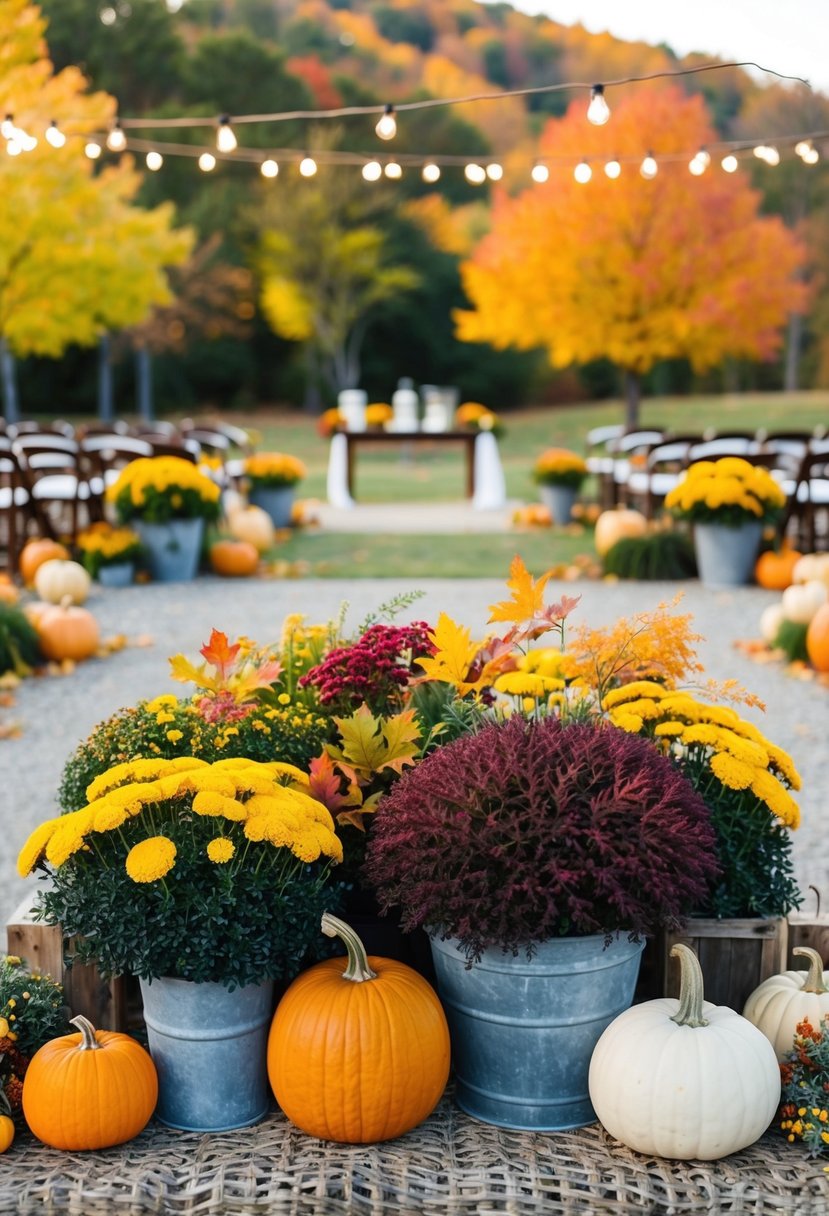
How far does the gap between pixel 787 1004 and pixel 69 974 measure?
1.51m

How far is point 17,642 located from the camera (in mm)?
7211

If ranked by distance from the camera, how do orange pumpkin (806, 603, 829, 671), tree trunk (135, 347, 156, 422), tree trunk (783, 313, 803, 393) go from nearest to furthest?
orange pumpkin (806, 603, 829, 671) → tree trunk (135, 347, 156, 422) → tree trunk (783, 313, 803, 393)

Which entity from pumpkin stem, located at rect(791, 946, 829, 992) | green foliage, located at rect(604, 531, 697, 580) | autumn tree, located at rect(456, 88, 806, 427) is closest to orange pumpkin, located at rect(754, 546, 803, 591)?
green foliage, located at rect(604, 531, 697, 580)

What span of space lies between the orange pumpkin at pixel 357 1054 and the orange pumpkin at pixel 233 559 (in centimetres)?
808

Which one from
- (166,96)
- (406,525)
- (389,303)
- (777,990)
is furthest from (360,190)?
(777,990)

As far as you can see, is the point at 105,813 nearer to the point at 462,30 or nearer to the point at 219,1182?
the point at 219,1182

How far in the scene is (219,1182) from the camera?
2385 mm

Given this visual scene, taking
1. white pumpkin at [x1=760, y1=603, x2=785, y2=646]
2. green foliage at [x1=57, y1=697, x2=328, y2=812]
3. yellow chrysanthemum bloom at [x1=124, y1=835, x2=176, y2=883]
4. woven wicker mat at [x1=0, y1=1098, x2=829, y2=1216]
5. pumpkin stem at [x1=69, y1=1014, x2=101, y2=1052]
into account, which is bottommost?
woven wicker mat at [x1=0, y1=1098, x2=829, y2=1216]

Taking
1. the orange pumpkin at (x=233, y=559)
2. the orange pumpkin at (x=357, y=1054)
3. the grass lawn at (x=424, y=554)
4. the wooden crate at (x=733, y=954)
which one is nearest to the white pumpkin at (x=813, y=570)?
the grass lawn at (x=424, y=554)

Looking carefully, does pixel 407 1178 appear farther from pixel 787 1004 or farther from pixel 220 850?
pixel 787 1004

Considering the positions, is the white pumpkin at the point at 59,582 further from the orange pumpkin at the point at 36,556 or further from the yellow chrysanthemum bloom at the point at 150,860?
the yellow chrysanthemum bloom at the point at 150,860

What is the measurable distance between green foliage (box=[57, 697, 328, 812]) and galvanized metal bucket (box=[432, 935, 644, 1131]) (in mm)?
709

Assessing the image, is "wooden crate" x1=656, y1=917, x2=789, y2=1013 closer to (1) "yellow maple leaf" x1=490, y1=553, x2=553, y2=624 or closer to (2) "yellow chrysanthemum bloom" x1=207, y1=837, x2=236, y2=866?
(1) "yellow maple leaf" x1=490, y1=553, x2=553, y2=624

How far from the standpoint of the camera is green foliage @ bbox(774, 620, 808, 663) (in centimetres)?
724
